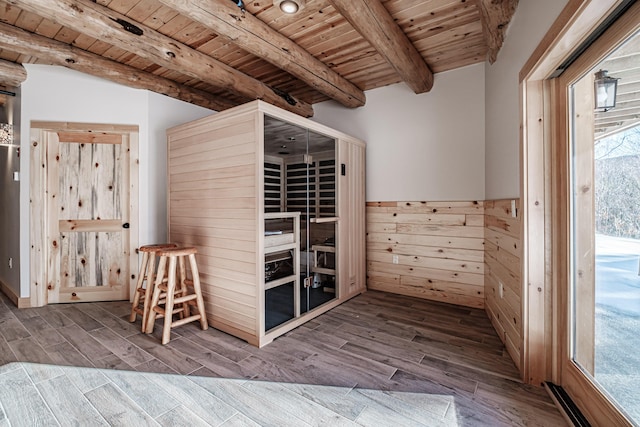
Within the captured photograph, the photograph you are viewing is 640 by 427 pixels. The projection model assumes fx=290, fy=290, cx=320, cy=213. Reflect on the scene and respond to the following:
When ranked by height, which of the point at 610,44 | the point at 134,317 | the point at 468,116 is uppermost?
the point at 468,116

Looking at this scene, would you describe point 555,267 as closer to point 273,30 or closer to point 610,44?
point 610,44

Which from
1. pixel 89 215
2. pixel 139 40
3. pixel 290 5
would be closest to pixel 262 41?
pixel 290 5

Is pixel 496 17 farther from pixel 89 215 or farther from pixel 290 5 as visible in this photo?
pixel 89 215

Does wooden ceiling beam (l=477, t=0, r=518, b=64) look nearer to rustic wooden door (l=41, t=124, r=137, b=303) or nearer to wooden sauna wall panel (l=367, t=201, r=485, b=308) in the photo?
wooden sauna wall panel (l=367, t=201, r=485, b=308)

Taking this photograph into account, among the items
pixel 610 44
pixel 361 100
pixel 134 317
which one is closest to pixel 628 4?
pixel 610 44

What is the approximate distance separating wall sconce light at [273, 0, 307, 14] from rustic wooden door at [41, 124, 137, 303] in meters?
2.22

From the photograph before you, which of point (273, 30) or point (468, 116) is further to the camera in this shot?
point (468, 116)

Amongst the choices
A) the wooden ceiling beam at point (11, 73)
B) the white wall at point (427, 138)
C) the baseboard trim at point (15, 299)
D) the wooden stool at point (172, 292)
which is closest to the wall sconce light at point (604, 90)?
the white wall at point (427, 138)

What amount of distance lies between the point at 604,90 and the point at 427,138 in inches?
79.1

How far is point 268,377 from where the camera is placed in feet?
5.93

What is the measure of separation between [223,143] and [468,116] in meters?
2.54

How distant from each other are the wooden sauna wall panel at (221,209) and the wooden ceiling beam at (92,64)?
0.91m

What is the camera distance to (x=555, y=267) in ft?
5.44

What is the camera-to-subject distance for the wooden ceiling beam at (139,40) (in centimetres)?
199
